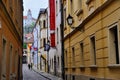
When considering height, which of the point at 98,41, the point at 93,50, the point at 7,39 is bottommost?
the point at 93,50

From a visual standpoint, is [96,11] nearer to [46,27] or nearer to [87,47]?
[87,47]

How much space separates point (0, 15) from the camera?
12594 millimetres

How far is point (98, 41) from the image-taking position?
15406mm

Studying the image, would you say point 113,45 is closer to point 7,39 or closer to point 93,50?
point 93,50

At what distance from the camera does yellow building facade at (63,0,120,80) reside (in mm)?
13133

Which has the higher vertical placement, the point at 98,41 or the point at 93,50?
the point at 98,41

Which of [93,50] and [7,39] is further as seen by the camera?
[93,50]

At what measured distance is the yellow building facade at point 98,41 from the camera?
1313 cm

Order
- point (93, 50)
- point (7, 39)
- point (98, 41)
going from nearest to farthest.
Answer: point (98, 41), point (7, 39), point (93, 50)

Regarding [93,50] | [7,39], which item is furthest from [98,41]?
[7,39]

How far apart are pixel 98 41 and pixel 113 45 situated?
1.94 metres

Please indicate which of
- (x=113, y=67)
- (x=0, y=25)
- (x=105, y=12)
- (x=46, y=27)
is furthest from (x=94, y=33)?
(x=46, y=27)

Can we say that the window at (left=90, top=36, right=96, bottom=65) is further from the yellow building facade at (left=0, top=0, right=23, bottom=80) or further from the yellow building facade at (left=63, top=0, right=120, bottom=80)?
the yellow building facade at (left=0, top=0, right=23, bottom=80)

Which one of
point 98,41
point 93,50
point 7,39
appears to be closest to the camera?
point 98,41
